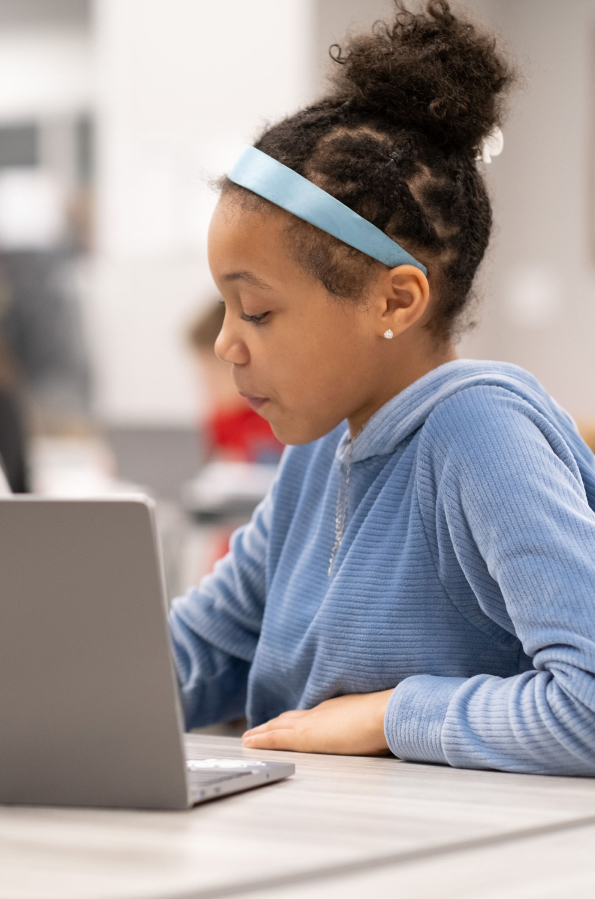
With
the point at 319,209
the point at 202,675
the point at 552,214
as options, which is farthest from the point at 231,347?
the point at 552,214

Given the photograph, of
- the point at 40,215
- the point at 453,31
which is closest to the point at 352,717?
the point at 453,31

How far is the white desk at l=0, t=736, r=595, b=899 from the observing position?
0.47 m

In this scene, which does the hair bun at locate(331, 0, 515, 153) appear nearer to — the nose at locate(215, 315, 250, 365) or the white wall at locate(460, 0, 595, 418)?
the nose at locate(215, 315, 250, 365)

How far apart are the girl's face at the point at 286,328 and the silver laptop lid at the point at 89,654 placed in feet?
1.29

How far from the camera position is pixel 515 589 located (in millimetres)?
752

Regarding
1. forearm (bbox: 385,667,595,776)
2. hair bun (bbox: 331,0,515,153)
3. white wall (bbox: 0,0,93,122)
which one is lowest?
forearm (bbox: 385,667,595,776)

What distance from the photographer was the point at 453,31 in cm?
97

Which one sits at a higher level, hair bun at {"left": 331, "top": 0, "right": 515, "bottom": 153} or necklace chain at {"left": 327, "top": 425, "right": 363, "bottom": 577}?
hair bun at {"left": 331, "top": 0, "right": 515, "bottom": 153}

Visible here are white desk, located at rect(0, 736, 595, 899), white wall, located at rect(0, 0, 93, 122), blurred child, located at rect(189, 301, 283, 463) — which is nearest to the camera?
white desk, located at rect(0, 736, 595, 899)

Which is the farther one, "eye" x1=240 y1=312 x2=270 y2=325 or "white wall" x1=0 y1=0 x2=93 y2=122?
"white wall" x1=0 y1=0 x2=93 y2=122

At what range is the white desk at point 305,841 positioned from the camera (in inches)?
18.6

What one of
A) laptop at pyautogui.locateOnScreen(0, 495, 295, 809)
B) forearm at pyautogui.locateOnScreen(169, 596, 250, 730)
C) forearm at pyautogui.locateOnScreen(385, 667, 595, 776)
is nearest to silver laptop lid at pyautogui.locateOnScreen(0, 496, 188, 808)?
laptop at pyautogui.locateOnScreen(0, 495, 295, 809)

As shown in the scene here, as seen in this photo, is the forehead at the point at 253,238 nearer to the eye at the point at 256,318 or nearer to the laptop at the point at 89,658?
the eye at the point at 256,318

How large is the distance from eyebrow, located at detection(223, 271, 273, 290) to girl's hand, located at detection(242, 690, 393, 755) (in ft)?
1.11
